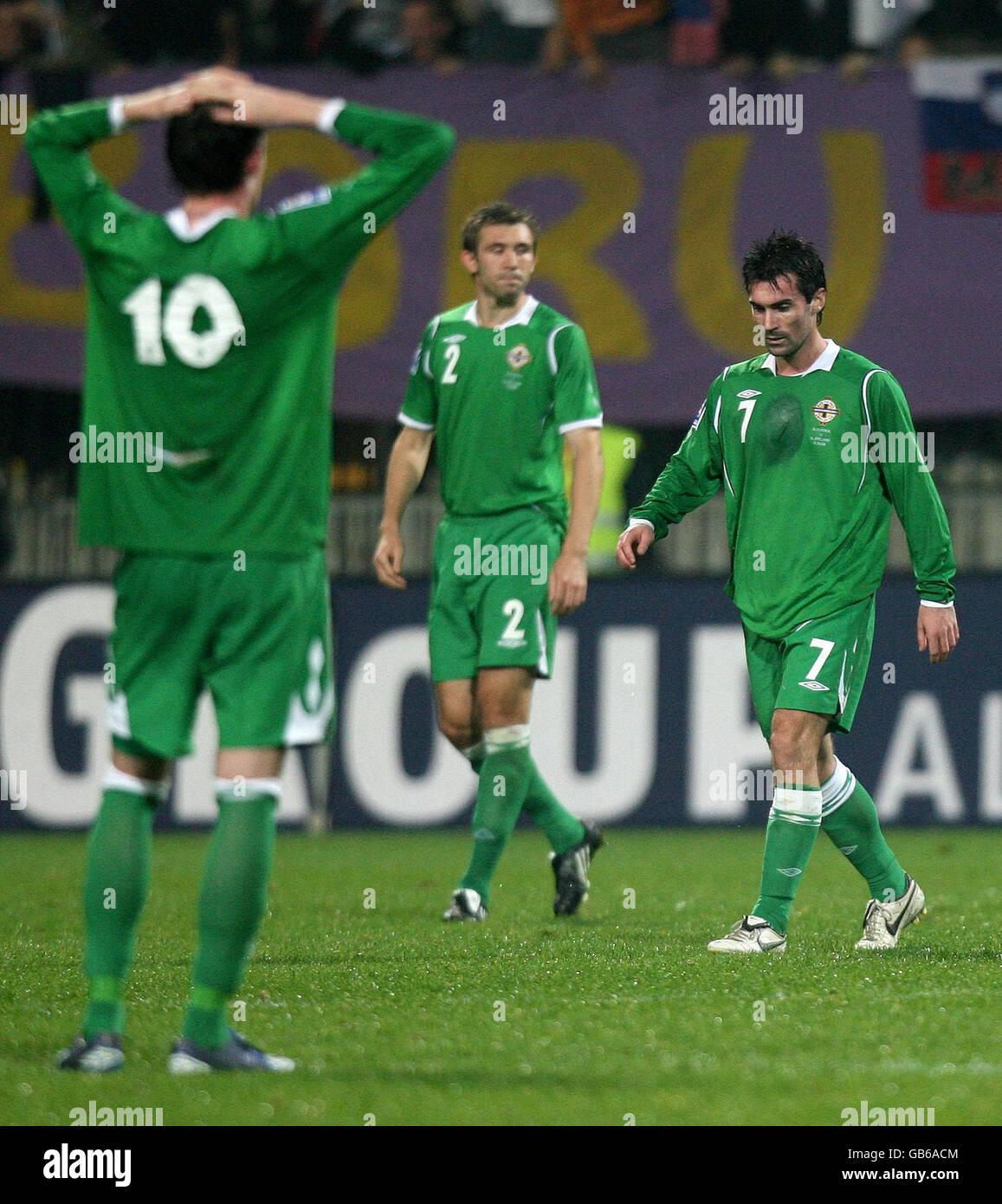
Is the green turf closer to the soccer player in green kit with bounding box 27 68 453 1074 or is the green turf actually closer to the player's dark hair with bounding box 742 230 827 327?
the soccer player in green kit with bounding box 27 68 453 1074

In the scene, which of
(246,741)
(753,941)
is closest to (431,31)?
(753,941)

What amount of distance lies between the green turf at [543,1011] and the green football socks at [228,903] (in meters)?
0.15

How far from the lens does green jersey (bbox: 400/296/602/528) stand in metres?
7.23

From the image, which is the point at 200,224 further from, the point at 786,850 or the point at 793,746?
Answer: the point at 786,850

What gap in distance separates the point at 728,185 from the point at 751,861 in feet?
14.1

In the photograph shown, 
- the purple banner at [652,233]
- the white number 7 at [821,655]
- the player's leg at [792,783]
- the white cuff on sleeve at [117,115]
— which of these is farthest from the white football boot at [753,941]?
the purple banner at [652,233]

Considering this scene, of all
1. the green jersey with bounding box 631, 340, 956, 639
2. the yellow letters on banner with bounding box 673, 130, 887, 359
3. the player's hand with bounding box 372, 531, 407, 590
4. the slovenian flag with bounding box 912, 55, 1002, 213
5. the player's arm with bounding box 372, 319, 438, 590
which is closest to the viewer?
the green jersey with bounding box 631, 340, 956, 639

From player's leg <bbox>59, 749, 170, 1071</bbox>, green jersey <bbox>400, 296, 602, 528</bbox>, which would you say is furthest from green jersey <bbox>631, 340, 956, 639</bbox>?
player's leg <bbox>59, 749, 170, 1071</bbox>

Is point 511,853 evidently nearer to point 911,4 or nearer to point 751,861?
point 751,861

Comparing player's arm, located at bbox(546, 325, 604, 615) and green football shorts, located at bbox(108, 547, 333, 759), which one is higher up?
player's arm, located at bbox(546, 325, 604, 615)

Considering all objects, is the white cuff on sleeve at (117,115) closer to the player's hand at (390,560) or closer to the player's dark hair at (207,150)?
the player's dark hair at (207,150)

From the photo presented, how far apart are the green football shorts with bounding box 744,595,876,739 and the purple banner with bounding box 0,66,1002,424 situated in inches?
231
